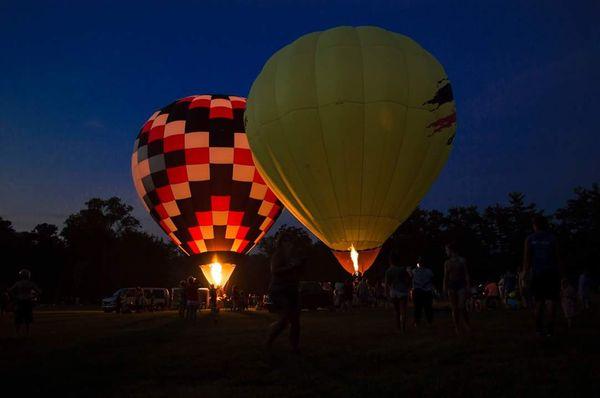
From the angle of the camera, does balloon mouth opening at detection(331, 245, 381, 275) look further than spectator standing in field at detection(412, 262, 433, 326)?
Yes

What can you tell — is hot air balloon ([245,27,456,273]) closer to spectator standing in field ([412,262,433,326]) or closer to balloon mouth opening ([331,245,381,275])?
balloon mouth opening ([331,245,381,275])

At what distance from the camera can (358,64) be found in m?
20.5

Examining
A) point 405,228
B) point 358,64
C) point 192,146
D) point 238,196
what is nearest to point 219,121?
point 192,146

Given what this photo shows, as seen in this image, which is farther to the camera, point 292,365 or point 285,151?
point 285,151

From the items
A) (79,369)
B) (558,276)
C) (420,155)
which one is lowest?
(79,369)

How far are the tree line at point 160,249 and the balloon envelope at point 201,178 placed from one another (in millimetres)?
34235

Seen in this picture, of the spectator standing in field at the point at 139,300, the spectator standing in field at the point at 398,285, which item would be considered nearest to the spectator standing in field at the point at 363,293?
the spectator standing in field at the point at 139,300

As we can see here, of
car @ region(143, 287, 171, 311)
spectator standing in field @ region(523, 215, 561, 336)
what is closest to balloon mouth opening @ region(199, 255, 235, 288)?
car @ region(143, 287, 171, 311)

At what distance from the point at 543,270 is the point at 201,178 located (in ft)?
75.2

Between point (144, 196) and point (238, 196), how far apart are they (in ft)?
17.5

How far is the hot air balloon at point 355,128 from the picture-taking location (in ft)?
66.3

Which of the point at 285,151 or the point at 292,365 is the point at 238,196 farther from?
the point at 292,365

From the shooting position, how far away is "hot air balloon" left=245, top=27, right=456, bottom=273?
20.2m

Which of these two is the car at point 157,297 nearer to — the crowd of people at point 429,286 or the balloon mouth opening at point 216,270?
the balloon mouth opening at point 216,270
